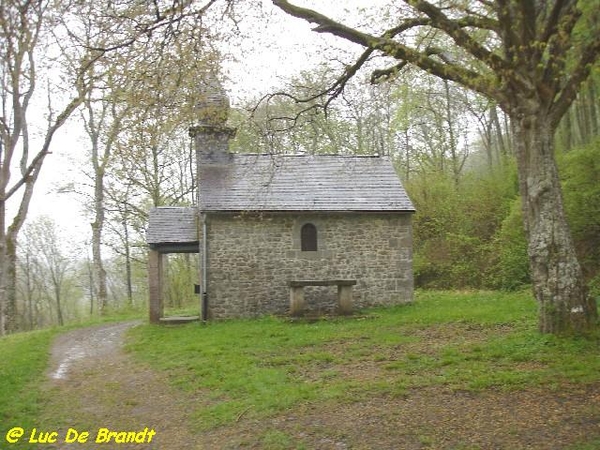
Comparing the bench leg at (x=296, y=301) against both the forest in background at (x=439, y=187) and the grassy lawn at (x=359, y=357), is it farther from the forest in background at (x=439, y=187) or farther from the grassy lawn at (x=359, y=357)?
the forest in background at (x=439, y=187)

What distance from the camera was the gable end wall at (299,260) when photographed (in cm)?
1636

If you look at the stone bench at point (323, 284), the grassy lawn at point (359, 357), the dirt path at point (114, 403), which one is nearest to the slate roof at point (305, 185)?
the stone bench at point (323, 284)

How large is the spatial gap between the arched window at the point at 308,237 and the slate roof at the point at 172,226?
3234 millimetres

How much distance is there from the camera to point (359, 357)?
375 inches


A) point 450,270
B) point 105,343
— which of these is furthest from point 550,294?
point 450,270

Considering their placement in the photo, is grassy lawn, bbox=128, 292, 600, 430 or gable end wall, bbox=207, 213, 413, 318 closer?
grassy lawn, bbox=128, 292, 600, 430

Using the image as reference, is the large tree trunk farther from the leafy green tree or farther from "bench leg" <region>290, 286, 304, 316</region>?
"bench leg" <region>290, 286, 304, 316</region>

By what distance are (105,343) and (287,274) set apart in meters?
5.40

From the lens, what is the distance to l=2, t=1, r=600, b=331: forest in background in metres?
8.83

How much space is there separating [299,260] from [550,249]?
9.23 metres

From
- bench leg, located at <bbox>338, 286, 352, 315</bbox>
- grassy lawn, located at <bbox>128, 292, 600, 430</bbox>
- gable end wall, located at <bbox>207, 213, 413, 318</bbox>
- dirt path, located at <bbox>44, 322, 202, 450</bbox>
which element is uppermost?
gable end wall, located at <bbox>207, 213, 413, 318</bbox>

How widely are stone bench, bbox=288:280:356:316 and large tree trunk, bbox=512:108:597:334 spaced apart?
7.17 meters

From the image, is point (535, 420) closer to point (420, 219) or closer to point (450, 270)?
point (450, 270)

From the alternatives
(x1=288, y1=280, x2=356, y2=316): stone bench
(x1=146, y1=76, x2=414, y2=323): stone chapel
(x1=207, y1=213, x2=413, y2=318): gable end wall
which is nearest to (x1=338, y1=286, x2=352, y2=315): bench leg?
(x1=288, y1=280, x2=356, y2=316): stone bench
